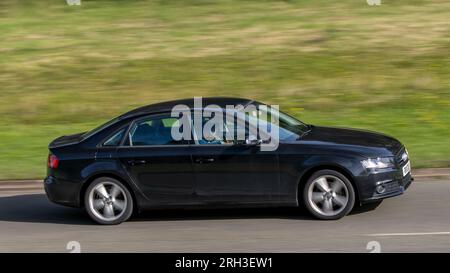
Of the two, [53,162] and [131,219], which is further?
[131,219]

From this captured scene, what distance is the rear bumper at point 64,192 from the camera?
1070 centimetres

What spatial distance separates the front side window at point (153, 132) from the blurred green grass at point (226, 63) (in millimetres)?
3574

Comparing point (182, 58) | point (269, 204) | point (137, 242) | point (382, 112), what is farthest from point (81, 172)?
point (182, 58)

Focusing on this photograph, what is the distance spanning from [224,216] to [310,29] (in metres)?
13.4

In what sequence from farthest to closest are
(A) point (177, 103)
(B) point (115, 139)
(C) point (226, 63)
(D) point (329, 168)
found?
(C) point (226, 63)
(A) point (177, 103)
(B) point (115, 139)
(D) point (329, 168)

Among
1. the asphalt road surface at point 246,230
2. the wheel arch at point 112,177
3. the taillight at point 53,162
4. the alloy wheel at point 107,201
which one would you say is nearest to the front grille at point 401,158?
the asphalt road surface at point 246,230

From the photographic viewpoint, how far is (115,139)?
10.7 metres

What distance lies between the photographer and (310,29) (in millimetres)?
23328

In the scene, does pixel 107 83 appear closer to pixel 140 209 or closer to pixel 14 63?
pixel 14 63

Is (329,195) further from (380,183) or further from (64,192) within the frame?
(64,192)

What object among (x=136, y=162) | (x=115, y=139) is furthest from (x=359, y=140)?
(x=115, y=139)

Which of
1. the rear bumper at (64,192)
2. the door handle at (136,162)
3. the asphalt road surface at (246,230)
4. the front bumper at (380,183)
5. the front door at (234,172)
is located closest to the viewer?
the asphalt road surface at (246,230)

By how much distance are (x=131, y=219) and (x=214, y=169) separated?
1.49 m

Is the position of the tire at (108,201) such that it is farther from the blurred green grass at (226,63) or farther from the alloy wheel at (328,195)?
the blurred green grass at (226,63)
